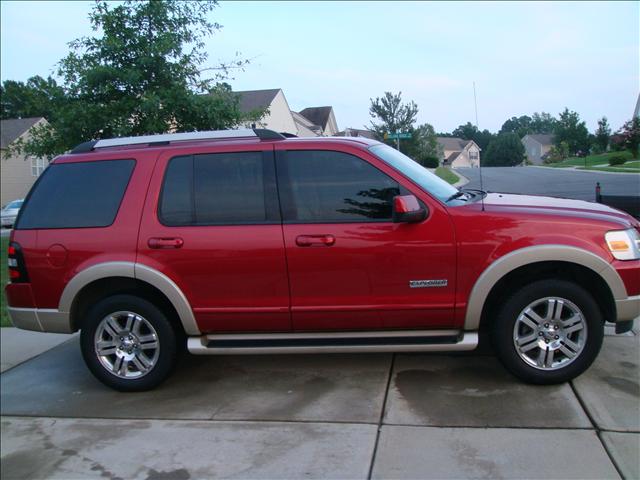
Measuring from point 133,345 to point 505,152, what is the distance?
6.22 m

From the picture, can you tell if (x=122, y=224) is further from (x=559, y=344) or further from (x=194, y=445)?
(x=559, y=344)

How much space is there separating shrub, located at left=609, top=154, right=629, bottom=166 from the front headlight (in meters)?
3.32

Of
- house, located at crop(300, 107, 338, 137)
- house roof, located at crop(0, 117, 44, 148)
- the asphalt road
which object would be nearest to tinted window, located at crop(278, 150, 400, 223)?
the asphalt road

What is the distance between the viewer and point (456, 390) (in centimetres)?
424

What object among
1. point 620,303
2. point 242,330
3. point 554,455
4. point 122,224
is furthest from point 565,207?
point 122,224

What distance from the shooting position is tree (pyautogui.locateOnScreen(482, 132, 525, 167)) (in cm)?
843

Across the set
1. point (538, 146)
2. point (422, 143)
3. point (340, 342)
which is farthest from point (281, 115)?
point (340, 342)

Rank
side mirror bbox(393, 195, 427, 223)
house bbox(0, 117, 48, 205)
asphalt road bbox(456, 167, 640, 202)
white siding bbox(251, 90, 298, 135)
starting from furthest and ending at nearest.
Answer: house bbox(0, 117, 48, 205) → white siding bbox(251, 90, 298, 135) → asphalt road bbox(456, 167, 640, 202) → side mirror bbox(393, 195, 427, 223)

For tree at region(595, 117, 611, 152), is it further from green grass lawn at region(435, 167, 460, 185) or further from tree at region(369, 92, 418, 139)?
tree at region(369, 92, 418, 139)

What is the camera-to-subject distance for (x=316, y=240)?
13.6 ft

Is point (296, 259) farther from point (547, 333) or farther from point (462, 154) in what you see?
point (462, 154)

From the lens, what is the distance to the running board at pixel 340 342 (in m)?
4.14

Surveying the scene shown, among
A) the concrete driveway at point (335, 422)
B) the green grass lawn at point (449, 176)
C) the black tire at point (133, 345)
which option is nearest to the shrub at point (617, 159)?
the green grass lawn at point (449, 176)

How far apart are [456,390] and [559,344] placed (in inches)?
32.6
